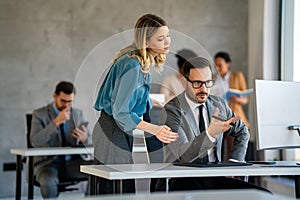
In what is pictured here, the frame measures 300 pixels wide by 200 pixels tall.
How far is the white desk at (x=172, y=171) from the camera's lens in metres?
2.30

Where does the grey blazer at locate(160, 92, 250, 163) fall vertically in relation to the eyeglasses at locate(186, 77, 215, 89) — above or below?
below

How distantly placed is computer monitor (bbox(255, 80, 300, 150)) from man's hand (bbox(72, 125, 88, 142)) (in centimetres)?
189

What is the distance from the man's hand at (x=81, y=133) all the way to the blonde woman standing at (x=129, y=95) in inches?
64.7

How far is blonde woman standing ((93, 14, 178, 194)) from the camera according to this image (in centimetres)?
240

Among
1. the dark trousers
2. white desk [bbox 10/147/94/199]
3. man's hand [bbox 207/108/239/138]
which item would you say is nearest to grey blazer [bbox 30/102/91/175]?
white desk [bbox 10/147/94/199]

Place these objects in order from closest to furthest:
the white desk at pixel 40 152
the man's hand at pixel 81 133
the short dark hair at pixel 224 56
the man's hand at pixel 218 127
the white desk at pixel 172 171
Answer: the white desk at pixel 172 171
the man's hand at pixel 218 127
the white desk at pixel 40 152
the man's hand at pixel 81 133
the short dark hair at pixel 224 56

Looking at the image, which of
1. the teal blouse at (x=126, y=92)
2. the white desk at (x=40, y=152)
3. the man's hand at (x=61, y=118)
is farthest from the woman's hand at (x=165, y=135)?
the man's hand at (x=61, y=118)

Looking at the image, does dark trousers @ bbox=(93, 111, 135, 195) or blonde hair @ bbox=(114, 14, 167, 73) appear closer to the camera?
blonde hair @ bbox=(114, 14, 167, 73)

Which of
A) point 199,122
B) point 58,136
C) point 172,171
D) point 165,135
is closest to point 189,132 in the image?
point 199,122

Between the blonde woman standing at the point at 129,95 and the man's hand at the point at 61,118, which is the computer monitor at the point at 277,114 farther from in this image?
the man's hand at the point at 61,118

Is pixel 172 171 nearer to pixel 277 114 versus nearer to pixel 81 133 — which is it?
pixel 277 114

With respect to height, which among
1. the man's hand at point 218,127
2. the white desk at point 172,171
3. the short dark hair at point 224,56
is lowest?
the white desk at point 172,171

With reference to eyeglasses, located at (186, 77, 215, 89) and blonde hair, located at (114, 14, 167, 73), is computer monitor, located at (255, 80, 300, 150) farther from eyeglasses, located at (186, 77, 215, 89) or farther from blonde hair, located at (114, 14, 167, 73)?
blonde hair, located at (114, 14, 167, 73)

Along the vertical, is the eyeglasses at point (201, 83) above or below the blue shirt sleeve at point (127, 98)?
above
